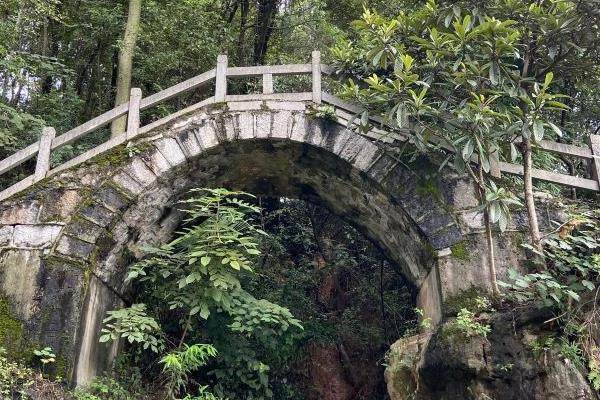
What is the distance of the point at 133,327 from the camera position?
6.09 m

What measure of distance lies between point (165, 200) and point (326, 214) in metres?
4.49

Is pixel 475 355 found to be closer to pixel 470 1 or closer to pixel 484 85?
pixel 484 85

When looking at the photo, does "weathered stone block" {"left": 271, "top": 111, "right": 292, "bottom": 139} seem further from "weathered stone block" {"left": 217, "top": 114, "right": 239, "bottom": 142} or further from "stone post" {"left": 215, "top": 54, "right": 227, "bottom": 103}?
"stone post" {"left": 215, "top": 54, "right": 227, "bottom": 103}

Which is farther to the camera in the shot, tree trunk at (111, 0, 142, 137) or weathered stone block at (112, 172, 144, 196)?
tree trunk at (111, 0, 142, 137)

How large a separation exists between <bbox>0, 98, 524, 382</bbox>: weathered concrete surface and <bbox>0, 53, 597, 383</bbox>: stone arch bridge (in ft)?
0.04

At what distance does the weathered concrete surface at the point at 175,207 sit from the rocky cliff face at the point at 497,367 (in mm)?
643

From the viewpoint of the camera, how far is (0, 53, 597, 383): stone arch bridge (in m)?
6.05

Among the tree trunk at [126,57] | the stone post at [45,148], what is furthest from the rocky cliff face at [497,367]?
the tree trunk at [126,57]

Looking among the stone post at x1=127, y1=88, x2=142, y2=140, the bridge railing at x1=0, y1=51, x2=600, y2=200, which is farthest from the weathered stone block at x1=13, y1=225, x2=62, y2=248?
the stone post at x1=127, y1=88, x2=142, y2=140

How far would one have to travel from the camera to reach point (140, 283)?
7.21m

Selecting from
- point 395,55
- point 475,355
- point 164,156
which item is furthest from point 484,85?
point 164,156

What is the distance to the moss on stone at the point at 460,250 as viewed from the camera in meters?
6.30

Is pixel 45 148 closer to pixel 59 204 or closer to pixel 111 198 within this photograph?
pixel 59 204

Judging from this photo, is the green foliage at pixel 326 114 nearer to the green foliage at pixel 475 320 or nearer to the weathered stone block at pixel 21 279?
the green foliage at pixel 475 320
